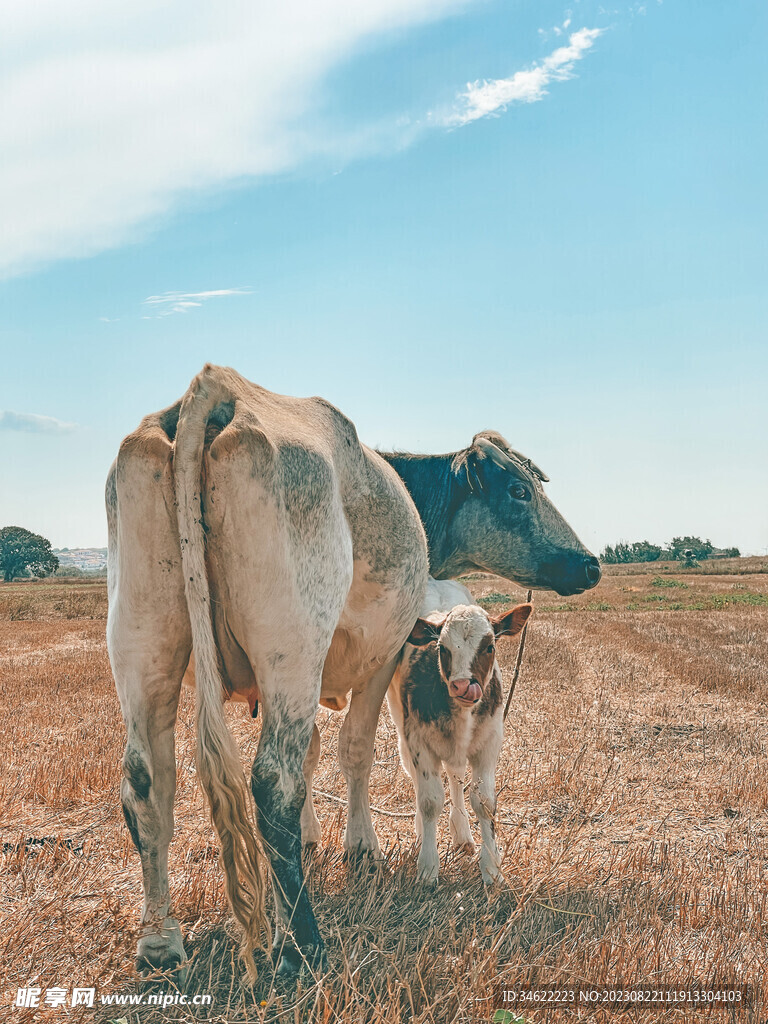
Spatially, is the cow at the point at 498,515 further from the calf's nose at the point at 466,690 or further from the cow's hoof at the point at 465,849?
the cow's hoof at the point at 465,849

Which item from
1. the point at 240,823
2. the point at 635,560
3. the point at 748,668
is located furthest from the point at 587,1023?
the point at 635,560

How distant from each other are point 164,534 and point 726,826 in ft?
15.9

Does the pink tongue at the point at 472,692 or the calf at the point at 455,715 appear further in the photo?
the calf at the point at 455,715

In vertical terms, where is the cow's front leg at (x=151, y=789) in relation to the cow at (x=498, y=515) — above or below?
below

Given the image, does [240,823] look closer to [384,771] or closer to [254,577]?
[254,577]

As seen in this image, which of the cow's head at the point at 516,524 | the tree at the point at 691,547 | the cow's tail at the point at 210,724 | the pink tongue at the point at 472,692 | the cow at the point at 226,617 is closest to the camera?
the cow's tail at the point at 210,724

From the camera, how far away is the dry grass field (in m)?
3.35

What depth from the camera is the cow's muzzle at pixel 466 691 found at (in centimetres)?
453

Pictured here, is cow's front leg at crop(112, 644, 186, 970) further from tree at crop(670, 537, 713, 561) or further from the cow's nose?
tree at crop(670, 537, 713, 561)

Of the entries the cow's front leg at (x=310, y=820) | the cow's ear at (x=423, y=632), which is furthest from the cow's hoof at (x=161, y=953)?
the cow's ear at (x=423, y=632)

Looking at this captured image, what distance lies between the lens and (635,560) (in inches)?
3199

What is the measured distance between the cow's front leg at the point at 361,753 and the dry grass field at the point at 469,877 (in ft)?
0.68

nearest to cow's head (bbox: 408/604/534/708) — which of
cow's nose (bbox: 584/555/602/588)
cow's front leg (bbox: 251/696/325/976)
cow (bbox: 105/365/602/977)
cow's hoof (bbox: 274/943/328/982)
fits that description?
cow's nose (bbox: 584/555/602/588)

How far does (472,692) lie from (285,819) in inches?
60.3
